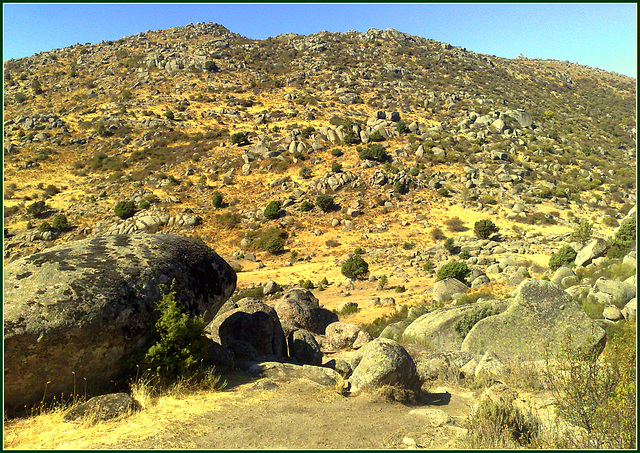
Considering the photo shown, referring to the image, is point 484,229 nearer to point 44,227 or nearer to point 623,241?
point 623,241

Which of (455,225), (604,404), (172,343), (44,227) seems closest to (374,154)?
(455,225)

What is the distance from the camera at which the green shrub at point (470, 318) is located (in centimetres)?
1070

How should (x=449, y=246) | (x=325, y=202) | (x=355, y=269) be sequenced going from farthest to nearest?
(x=325, y=202) < (x=449, y=246) < (x=355, y=269)

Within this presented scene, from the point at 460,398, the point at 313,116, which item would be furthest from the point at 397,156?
→ the point at 460,398

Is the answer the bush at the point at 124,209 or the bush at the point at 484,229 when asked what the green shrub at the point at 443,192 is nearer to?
the bush at the point at 484,229

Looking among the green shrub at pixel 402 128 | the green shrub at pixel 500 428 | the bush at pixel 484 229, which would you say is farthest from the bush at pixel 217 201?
the green shrub at pixel 500 428

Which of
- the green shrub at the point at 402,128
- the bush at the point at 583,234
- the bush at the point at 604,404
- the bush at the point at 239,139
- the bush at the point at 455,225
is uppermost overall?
the green shrub at the point at 402,128

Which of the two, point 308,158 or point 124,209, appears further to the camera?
point 308,158

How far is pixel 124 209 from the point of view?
→ 33625mm

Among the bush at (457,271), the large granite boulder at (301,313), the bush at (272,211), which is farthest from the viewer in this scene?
the bush at (272,211)

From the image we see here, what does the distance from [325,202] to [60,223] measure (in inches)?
912

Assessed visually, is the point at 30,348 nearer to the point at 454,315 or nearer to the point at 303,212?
the point at 454,315

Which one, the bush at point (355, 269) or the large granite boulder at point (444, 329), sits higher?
the bush at point (355, 269)

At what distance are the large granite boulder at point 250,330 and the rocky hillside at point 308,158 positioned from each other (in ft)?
38.7
